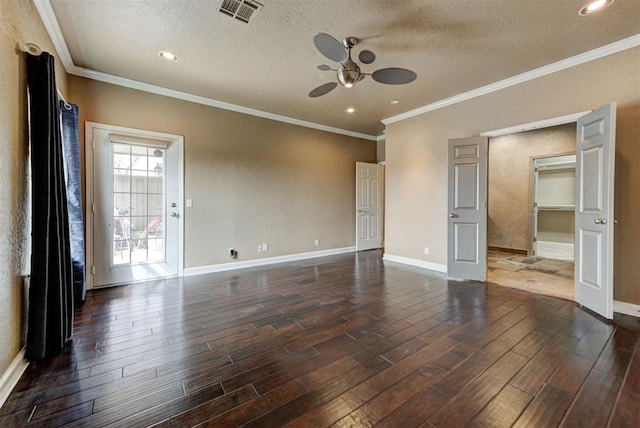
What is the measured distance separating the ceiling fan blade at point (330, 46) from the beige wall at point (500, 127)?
2802 millimetres

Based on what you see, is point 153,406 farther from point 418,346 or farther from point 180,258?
point 180,258

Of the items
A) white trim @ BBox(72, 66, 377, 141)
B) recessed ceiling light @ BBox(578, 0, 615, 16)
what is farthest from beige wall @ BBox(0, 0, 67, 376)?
recessed ceiling light @ BBox(578, 0, 615, 16)

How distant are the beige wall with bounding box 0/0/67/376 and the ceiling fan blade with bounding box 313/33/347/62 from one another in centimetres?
204

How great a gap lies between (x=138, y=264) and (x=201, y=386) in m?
3.03

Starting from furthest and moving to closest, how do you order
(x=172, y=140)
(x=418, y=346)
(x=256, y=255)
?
1. (x=256, y=255)
2. (x=172, y=140)
3. (x=418, y=346)

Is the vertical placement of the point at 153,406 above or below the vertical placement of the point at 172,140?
below

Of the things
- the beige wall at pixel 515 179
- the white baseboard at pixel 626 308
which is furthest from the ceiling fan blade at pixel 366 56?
the beige wall at pixel 515 179

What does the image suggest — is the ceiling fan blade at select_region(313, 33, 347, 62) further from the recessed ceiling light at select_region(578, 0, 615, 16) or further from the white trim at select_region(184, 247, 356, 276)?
the white trim at select_region(184, 247, 356, 276)

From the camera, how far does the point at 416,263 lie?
499 cm

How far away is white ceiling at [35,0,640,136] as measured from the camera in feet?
7.85

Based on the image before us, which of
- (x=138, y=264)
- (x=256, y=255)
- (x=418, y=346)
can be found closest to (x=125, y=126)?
(x=138, y=264)

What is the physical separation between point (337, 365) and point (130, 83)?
4.50m

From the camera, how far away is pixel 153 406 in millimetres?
1558

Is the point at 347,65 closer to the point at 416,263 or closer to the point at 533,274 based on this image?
the point at 416,263
